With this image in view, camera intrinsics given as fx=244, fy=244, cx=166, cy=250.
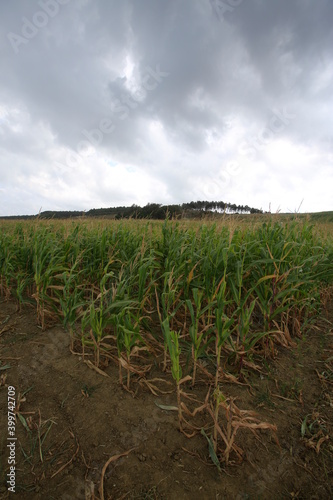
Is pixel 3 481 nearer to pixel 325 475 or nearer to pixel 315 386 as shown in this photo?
pixel 325 475

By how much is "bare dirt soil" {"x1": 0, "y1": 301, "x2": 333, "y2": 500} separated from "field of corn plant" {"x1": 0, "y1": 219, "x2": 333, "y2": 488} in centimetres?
8

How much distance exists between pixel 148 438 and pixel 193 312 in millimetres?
820

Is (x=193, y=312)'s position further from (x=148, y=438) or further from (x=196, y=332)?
(x=148, y=438)

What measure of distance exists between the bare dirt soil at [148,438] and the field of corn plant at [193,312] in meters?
0.08

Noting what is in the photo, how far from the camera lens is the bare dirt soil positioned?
1.26 meters

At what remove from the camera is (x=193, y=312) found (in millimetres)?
1820

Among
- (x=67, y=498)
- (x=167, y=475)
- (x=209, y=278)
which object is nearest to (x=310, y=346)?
(x=209, y=278)

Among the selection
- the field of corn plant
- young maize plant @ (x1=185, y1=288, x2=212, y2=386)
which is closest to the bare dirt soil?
the field of corn plant

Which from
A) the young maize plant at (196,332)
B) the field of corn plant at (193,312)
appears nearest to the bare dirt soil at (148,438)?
the field of corn plant at (193,312)

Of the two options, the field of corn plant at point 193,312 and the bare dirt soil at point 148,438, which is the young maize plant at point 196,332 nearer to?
the field of corn plant at point 193,312

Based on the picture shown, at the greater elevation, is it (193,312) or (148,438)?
(193,312)

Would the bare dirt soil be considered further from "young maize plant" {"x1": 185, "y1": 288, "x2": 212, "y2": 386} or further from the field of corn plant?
"young maize plant" {"x1": 185, "y1": 288, "x2": 212, "y2": 386}

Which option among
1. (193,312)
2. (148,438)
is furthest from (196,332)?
(148,438)

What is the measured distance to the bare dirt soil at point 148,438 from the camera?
1.26m
